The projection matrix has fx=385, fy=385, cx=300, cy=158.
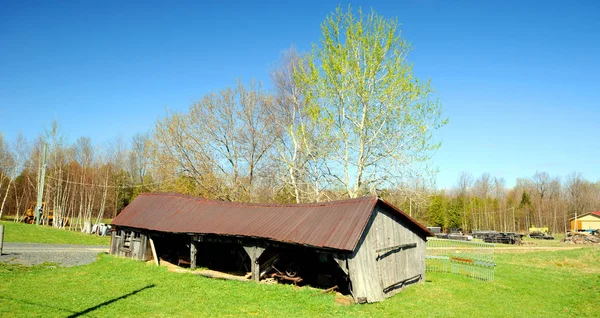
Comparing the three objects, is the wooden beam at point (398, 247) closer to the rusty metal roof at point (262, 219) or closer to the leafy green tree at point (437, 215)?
the rusty metal roof at point (262, 219)

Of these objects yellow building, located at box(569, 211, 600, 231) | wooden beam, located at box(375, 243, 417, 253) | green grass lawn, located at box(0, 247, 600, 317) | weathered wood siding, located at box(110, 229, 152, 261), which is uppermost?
yellow building, located at box(569, 211, 600, 231)

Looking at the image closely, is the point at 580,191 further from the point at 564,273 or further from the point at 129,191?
the point at 129,191

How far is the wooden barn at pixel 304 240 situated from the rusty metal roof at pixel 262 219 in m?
0.04

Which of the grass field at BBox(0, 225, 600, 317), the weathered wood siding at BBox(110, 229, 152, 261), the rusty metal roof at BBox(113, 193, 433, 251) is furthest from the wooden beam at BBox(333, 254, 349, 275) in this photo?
the weathered wood siding at BBox(110, 229, 152, 261)

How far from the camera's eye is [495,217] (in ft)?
250

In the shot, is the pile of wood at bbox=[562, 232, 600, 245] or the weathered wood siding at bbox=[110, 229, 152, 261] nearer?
the weathered wood siding at bbox=[110, 229, 152, 261]

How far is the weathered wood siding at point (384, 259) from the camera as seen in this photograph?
1324 centimetres

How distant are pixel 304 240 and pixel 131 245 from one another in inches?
508

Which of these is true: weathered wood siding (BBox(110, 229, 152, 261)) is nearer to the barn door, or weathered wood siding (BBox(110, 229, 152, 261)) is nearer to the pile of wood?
the barn door

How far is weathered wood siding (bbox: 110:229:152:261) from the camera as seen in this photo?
2139 centimetres

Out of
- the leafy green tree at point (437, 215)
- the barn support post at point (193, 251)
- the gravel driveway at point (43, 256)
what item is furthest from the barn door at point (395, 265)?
the leafy green tree at point (437, 215)

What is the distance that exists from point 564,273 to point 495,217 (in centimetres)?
5855

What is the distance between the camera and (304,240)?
1410 centimetres

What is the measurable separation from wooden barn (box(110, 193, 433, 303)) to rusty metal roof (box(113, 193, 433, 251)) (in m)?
0.04
